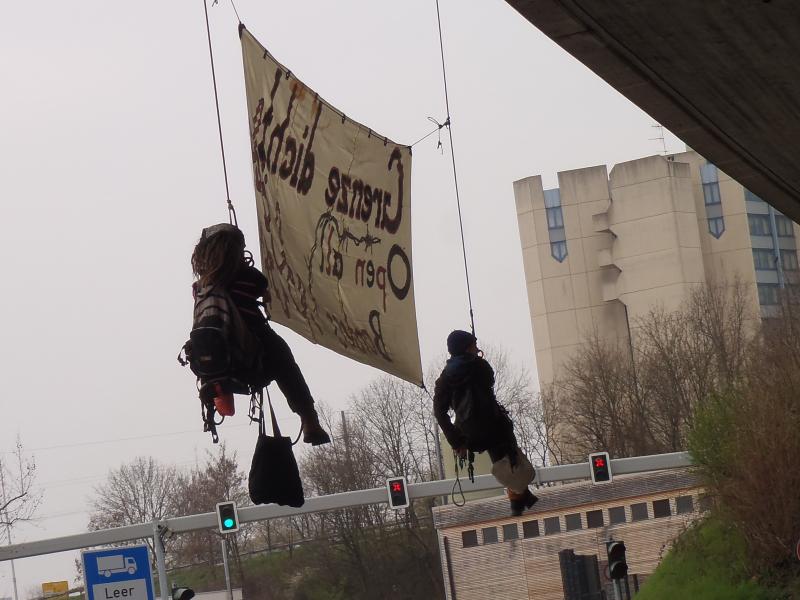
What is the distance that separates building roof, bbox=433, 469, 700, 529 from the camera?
55.5 m

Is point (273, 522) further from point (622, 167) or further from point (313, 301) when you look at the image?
point (313, 301)

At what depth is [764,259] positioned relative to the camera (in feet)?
306

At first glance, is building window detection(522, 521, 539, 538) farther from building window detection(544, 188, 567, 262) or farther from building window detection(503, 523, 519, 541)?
building window detection(544, 188, 567, 262)

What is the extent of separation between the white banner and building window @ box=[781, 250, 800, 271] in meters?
87.4

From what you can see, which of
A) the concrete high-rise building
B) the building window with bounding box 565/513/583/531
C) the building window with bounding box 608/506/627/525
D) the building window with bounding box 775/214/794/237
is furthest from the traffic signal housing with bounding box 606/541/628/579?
the building window with bounding box 775/214/794/237

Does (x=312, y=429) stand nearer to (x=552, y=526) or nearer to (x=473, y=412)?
(x=473, y=412)

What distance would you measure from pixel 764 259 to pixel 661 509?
1668 inches

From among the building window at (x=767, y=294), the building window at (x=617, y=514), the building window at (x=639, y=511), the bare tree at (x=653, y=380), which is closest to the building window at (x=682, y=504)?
the building window at (x=639, y=511)

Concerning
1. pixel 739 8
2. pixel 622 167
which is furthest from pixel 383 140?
pixel 622 167

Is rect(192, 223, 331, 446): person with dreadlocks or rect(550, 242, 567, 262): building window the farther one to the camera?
rect(550, 242, 567, 262): building window

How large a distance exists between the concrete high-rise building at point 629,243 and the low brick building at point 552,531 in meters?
33.6

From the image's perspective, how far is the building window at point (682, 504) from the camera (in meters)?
55.3

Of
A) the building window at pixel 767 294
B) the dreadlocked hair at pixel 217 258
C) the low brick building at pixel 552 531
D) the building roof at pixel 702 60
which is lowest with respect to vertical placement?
the low brick building at pixel 552 531

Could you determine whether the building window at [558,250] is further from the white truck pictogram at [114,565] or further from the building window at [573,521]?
the white truck pictogram at [114,565]
